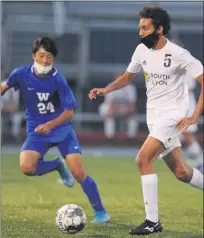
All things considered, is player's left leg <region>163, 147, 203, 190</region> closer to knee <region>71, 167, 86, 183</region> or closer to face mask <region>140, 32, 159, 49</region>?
knee <region>71, 167, 86, 183</region>

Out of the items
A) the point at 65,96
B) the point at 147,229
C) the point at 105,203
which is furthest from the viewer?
the point at 105,203

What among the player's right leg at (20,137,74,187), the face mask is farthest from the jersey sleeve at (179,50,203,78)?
the player's right leg at (20,137,74,187)

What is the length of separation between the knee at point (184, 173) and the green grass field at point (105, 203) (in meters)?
0.48

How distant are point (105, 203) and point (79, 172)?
1824 millimetres

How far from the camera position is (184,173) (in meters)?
7.00

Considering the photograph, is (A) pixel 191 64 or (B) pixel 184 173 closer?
(A) pixel 191 64

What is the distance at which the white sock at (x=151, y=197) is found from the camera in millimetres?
6406

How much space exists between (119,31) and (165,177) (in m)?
9.10

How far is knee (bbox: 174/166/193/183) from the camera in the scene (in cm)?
693

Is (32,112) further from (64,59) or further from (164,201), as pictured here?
(64,59)

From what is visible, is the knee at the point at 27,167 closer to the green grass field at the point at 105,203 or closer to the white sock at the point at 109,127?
the green grass field at the point at 105,203

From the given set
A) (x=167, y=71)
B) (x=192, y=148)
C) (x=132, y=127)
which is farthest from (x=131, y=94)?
(x=167, y=71)

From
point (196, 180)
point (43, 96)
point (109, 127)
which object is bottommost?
point (109, 127)

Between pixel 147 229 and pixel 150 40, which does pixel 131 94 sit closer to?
pixel 150 40
